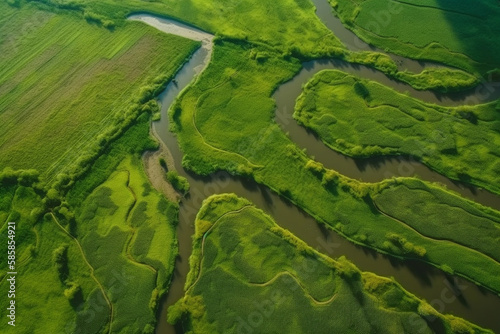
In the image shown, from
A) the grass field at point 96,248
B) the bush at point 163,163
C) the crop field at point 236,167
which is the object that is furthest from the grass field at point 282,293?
the bush at point 163,163

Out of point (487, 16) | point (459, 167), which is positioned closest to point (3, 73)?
point (459, 167)

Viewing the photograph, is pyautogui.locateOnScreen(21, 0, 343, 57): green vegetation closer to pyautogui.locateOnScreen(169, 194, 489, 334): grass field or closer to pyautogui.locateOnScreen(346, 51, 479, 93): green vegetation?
pyautogui.locateOnScreen(346, 51, 479, 93): green vegetation

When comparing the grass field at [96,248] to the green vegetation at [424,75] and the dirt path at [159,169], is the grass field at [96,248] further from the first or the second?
the green vegetation at [424,75]

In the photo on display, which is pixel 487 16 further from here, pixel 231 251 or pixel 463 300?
pixel 231 251

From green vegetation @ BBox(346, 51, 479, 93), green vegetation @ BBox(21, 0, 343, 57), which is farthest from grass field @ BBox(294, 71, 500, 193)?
green vegetation @ BBox(21, 0, 343, 57)

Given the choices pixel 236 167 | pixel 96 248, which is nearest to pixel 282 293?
pixel 236 167

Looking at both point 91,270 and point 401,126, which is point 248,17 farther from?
point 91,270
